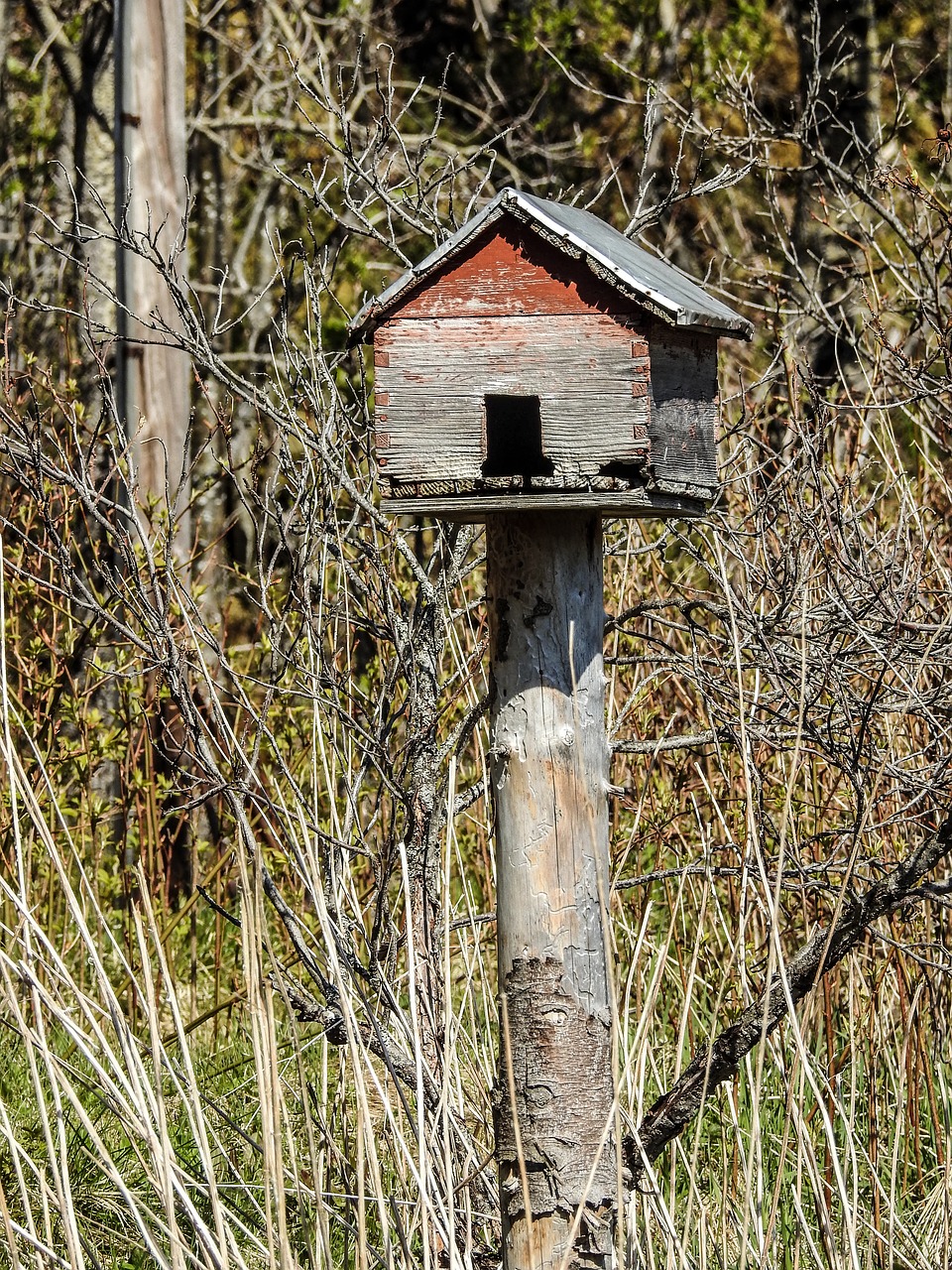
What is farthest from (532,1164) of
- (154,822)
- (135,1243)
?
(154,822)

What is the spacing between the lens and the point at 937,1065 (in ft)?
11.8

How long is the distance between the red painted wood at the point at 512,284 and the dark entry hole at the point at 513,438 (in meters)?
0.17

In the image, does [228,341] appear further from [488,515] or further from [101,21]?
[488,515]

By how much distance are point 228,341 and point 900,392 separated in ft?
16.3

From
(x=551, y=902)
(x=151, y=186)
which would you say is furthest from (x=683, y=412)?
(x=151, y=186)

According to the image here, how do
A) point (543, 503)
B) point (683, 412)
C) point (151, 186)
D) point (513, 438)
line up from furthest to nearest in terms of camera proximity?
point (151, 186)
point (513, 438)
point (683, 412)
point (543, 503)

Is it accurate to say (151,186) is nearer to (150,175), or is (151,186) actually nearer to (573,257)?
(150,175)

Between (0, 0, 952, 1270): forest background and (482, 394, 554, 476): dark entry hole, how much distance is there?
0.30 m

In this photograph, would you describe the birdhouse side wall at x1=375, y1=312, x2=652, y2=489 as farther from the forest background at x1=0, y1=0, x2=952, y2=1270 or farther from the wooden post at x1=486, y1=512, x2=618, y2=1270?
the forest background at x1=0, y1=0, x2=952, y2=1270

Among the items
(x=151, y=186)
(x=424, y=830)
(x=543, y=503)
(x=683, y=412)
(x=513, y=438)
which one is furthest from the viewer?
(x=151, y=186)

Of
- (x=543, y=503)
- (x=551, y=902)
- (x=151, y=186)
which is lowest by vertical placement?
(x=551, y=902)

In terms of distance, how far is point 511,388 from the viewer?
2.18 metres

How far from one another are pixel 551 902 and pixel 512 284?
0.90 meters

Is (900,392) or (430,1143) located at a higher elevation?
(900,392)
